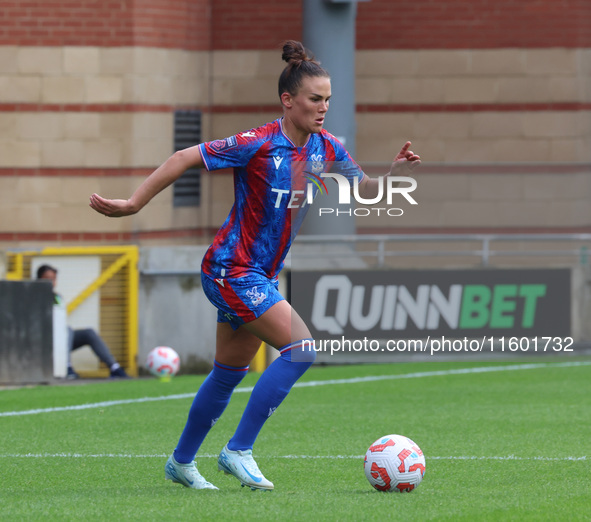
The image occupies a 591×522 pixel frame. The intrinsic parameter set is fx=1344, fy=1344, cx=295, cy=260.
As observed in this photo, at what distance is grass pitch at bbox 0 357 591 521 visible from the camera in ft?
22.0

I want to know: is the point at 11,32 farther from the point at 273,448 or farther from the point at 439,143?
the point at 273,448

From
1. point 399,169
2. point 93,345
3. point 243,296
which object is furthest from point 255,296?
point 93,345

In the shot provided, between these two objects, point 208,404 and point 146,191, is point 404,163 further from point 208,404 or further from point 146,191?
point 208,404

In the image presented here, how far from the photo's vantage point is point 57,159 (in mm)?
18453

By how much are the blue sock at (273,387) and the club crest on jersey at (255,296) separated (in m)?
0.27

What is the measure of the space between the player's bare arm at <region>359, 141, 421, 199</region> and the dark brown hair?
64 centimetres

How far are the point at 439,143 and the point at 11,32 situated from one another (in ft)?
21.1

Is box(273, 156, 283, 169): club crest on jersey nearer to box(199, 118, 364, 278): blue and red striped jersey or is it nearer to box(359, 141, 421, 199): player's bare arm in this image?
box(199, 118, 364, 278): blue and red striped jersey

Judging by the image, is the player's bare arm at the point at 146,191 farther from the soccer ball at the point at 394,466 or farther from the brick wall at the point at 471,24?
the brick wall at the point at 471,24

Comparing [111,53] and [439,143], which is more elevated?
[111,53]

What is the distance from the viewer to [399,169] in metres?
7.24

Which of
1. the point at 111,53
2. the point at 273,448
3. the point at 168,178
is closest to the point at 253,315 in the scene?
the point at 168,178

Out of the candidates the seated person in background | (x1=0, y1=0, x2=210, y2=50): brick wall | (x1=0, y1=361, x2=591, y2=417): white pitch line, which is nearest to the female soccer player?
(x1=0, y1=361, x2=591, y2=417): white pitch line

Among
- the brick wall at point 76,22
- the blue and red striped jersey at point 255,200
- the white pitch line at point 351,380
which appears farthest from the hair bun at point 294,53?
the brick wall at point 76,22
